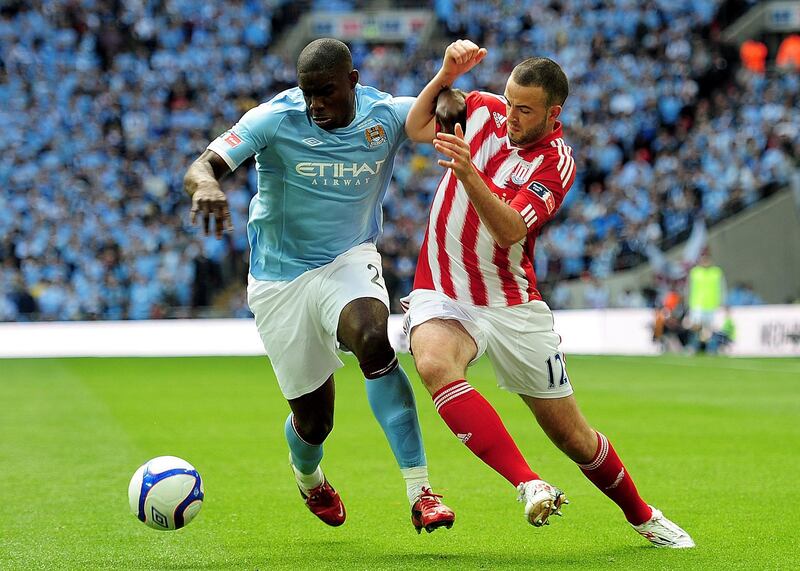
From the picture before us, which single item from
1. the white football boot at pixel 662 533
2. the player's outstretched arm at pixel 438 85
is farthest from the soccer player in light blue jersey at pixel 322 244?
the white football boot at pixel 662 533

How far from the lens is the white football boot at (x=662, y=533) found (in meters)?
5.97

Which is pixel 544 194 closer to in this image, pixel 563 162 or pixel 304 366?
pixel 563 162

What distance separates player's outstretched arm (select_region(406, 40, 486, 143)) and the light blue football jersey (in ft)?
0.68

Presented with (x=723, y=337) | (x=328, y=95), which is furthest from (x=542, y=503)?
(x=723, y=337)

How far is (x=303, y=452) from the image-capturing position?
654 cm

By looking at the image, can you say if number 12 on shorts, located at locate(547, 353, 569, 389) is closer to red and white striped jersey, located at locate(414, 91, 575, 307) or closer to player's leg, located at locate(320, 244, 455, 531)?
red and white striped jersey, located at locate(414, 91, 575, 307)

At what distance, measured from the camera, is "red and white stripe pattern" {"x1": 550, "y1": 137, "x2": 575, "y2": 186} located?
5.78 meters

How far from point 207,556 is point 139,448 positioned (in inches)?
181

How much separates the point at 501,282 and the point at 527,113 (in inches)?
31.2

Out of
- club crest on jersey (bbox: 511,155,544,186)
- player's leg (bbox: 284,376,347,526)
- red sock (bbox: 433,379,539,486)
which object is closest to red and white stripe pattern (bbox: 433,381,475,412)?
red sock (bbox: 433,379,539,486)

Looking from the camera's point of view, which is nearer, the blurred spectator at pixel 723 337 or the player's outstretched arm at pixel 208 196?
the player's outstretched arm at pixel 208 196

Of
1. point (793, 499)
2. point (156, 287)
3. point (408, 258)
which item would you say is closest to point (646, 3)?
point (408, 258)

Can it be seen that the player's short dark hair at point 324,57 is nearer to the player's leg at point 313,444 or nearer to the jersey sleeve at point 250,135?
the jersey sleeve at point 250,135

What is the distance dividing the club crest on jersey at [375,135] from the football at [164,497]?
184 centimetres
